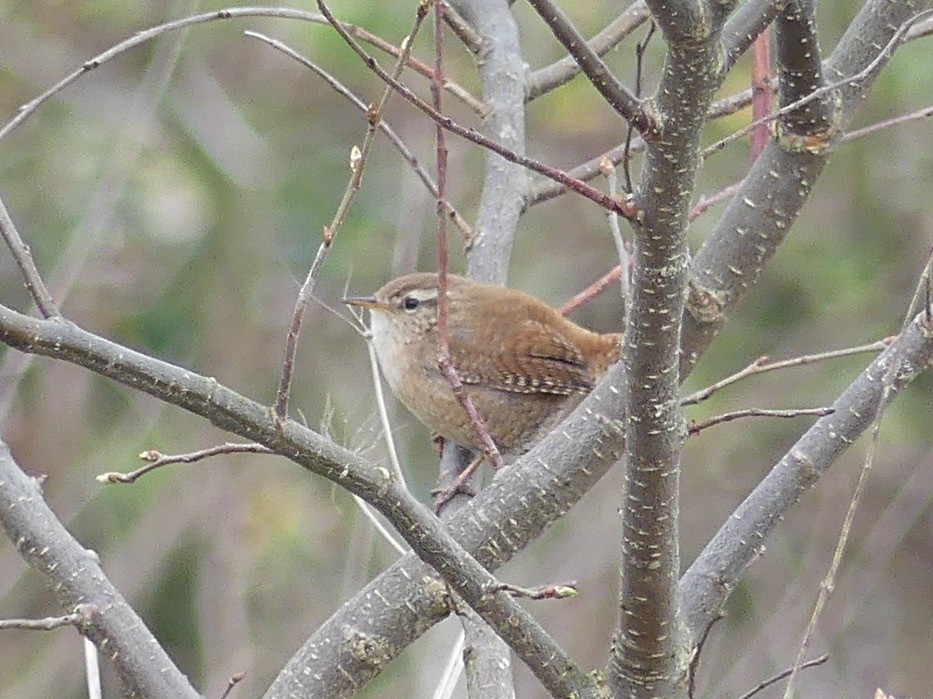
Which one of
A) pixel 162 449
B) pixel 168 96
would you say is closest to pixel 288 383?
pixel 162 449

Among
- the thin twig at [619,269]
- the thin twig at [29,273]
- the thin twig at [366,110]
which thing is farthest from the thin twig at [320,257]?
the thin twig at [619,269]

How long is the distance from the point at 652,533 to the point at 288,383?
1.60 feet

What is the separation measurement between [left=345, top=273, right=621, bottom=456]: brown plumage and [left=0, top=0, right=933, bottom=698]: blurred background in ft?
2.15

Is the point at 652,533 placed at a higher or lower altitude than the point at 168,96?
lower

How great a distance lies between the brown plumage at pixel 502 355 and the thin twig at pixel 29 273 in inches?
95.1

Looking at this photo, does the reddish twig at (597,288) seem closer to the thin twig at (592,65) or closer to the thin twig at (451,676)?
the thin twig at (451,676)

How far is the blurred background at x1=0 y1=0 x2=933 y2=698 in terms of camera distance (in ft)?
15.7

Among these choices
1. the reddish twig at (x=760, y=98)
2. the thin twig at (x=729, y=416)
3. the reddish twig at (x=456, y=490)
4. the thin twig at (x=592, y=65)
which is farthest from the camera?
the reddish twig at (x=456, y=490)

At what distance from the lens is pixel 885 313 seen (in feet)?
16.1

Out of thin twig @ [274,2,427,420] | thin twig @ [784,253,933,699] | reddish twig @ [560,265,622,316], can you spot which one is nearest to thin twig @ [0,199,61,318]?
thin twig @ [274,2,427,420]

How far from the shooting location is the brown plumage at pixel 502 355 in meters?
3.98

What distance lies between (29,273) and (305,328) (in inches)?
155

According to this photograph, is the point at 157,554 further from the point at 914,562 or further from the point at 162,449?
the point at 914,562

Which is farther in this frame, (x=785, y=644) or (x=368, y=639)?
(x=785, y=644)
